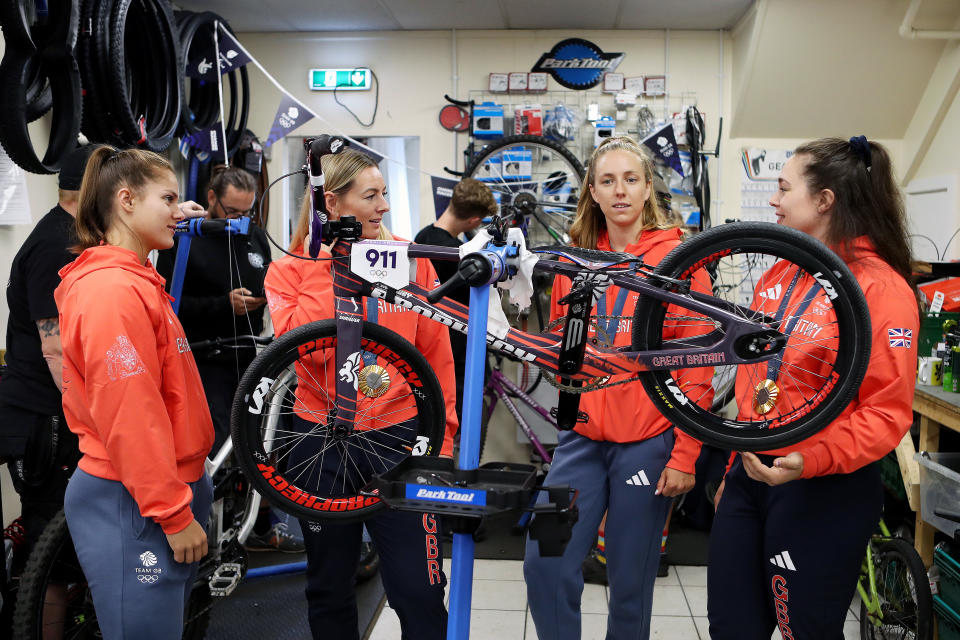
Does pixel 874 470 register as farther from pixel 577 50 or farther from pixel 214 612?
pixel 577 50

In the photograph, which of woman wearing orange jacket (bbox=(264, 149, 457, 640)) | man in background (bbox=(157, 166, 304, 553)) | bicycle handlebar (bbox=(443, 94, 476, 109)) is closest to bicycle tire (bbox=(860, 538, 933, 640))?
woman wearing orange jacket (bbox=(264, 149, 457, 640))

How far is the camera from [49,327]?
218 centimetres

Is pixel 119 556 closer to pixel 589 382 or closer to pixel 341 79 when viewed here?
pixel 589 382

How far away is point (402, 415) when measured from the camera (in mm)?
1748

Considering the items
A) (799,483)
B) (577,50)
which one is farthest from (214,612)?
(577,50)

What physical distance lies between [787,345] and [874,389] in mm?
186

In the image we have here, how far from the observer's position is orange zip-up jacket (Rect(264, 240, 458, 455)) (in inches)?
68.9

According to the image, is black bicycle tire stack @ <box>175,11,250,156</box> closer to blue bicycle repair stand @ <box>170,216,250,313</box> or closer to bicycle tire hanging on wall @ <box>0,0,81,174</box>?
bicycle tire hanging on wall @ <box>0,0,81,174</box>

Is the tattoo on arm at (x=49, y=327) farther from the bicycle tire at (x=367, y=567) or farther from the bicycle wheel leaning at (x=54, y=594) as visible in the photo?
the bicycle tire at (x=367, y=567)

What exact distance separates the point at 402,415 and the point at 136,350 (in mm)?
579

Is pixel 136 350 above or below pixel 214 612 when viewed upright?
above

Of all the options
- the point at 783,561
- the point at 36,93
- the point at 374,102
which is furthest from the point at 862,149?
the point at 374,102

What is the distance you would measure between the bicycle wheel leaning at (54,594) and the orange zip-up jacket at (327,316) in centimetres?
92

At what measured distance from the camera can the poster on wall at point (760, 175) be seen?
16.0 ft
